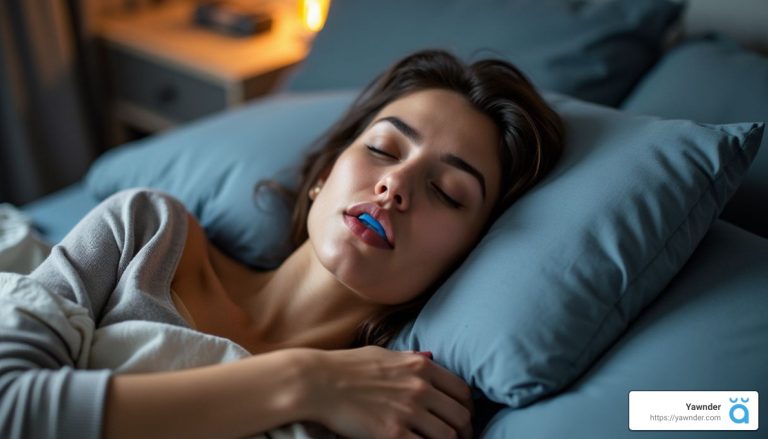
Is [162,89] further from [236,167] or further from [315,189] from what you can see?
[315,189]

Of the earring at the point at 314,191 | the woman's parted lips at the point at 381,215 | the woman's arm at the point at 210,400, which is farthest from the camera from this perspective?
the earring at the point at 314,191

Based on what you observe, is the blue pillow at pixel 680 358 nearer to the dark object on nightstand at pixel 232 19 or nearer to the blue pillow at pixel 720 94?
the blue pillow at pixel 720 94

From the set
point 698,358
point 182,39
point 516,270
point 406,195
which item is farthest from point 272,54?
point 698,358

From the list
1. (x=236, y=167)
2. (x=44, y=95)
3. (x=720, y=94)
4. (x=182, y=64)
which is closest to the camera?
(x=720, y=94)

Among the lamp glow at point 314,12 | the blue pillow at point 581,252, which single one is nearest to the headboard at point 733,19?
the blue pillow at point 581,252

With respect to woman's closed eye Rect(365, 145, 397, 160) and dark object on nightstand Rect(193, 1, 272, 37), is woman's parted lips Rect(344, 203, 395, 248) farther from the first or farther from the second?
dark object on nightstand Rect(193, 1, 272, 37)

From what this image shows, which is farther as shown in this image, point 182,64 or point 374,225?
point 182,64

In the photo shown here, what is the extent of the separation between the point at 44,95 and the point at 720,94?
76.9 inches

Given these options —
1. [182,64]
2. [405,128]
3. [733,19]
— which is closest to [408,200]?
[405,128]

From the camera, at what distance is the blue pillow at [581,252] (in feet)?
3.13

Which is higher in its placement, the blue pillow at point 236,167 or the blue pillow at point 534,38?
the blue pillow at point 534,38

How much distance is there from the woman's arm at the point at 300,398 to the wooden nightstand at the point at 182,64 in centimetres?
132

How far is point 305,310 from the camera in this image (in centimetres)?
120

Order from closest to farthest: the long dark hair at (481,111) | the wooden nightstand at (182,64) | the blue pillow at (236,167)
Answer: the long dark hair at (481,111), the blue pillow at (236,167), the wooden nightstand at (182,64)
